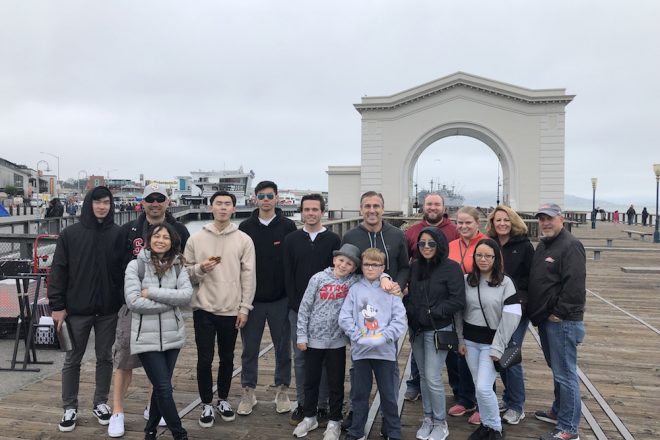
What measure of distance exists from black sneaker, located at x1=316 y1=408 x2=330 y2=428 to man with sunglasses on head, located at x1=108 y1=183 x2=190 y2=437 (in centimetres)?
127

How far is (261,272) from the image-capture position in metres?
→ 4.20

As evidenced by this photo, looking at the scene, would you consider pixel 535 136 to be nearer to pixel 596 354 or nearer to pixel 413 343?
pixel 596 354

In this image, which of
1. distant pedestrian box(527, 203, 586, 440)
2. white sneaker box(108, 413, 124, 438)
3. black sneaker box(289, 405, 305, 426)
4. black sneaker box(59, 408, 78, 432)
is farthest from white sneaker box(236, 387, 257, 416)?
distant pedestrian box(527, 203, 586, 440)

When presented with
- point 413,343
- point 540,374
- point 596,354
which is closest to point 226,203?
point 413,343

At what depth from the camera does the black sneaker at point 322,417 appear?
151 inches

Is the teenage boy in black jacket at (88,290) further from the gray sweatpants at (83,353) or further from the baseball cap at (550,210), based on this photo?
the baseball cap at (550,210)

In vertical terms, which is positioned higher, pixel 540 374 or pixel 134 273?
pixel 134 273

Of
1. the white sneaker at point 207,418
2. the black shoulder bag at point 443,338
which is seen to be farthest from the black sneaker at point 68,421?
the black shoulder bag at point 443,338

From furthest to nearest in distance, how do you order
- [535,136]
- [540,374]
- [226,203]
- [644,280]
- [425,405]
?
[535,136] < [644,280] < [540,374] < [226,203] < [425,405]

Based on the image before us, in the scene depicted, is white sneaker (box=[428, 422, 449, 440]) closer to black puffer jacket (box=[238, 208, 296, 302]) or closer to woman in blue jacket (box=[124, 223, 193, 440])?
black puffer jacket (box=[238, 208, 296, 302])

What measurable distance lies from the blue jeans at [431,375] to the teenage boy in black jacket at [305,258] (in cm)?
82

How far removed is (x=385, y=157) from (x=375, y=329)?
29619 mm

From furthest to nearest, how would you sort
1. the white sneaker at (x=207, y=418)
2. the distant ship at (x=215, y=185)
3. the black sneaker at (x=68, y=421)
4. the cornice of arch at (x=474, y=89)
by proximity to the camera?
1. the distant ship at (x=215, y=185)
2. the cornice of arch at (x=474, y=89)
3. the white sneaker at (x=207, y=418)
4. the black sneaker at (x=68, y=421)

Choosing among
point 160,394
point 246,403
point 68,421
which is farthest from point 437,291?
point 68,421
